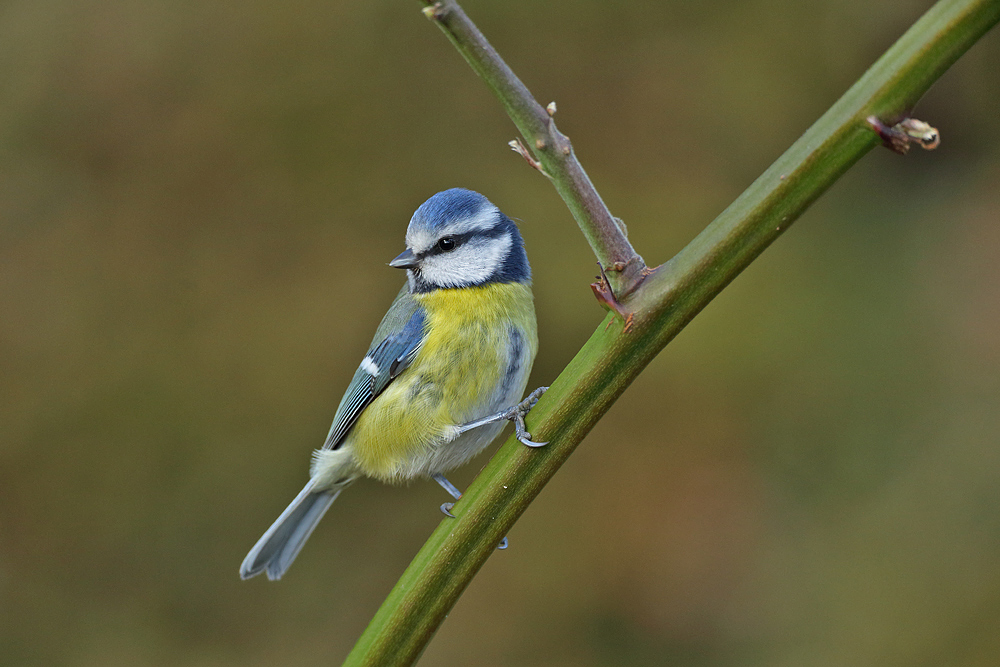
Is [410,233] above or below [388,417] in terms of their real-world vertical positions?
above

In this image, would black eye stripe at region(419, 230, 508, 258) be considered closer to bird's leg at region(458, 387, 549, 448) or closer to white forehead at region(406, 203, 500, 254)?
white forehead at region(406, 203, 500, 254)

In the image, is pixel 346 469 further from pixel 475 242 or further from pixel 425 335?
pixel 475 242

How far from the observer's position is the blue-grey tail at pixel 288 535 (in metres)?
1.19

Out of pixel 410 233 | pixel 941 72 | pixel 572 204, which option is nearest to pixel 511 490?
pixel 572 204

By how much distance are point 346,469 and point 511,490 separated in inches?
31.6

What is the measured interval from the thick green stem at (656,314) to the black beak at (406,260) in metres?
0.50

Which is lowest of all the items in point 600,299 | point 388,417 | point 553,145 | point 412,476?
point 412,476

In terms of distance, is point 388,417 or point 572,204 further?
→ point 388,417

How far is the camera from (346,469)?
1.40 metres

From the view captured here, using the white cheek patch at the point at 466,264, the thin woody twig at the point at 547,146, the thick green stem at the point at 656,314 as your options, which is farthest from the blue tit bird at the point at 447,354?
the thin woody twig at the point at 547,146

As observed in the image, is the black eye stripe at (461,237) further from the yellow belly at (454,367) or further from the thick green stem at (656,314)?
the thick green stem at (656,314)

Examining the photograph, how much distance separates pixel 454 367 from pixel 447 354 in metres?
0.02

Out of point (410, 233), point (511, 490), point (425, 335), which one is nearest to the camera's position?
point (511, 490)

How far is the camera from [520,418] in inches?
28.7
